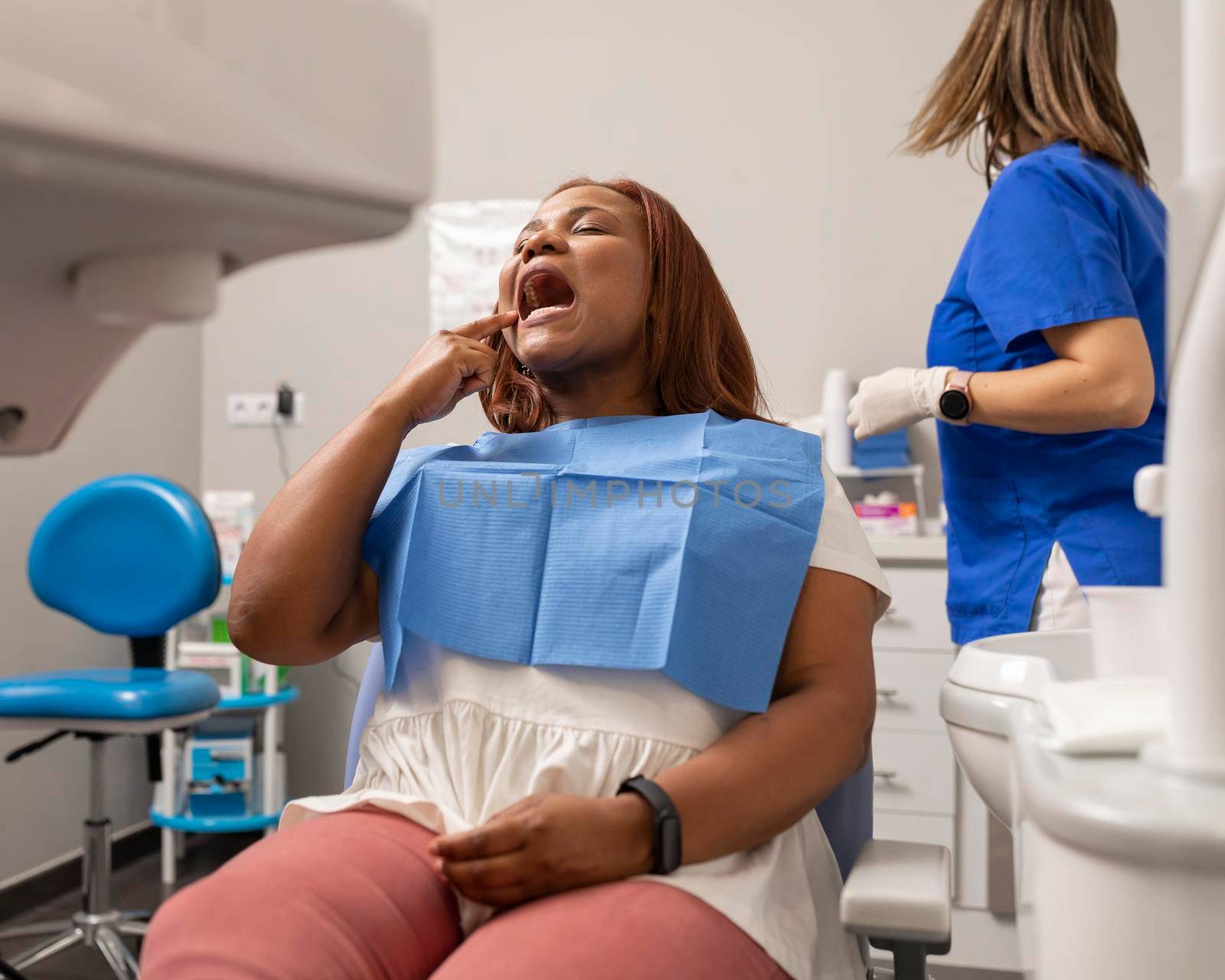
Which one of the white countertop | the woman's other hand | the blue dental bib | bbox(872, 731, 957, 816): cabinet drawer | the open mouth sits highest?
the open mouth

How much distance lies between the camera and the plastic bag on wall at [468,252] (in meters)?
3.20

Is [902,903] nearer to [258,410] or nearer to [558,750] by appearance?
[558,750]

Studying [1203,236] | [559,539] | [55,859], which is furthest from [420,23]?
[55,859]

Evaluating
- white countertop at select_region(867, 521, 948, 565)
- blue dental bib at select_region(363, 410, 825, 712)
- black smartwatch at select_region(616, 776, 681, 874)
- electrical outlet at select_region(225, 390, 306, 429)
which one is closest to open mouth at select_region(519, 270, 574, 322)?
blue dental bib at select_region(363, 410, 825, 712)

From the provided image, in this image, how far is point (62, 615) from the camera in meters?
2.85

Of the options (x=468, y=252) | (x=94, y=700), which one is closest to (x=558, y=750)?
(x=94, y=700)

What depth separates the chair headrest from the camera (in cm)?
239

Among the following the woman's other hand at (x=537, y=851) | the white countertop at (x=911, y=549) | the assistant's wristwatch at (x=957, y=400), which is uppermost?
the assistant's wristwatch at (x=957, y=400)

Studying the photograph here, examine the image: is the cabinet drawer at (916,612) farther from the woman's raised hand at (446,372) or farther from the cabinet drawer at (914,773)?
the woman's raised hand at (446,372)

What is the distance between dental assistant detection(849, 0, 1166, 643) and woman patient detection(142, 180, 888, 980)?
27cm

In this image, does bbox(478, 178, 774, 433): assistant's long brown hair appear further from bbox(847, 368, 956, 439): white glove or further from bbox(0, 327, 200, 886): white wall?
bbox(0, 327, 200, 886): white wall

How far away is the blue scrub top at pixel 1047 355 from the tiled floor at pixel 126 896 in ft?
6.20

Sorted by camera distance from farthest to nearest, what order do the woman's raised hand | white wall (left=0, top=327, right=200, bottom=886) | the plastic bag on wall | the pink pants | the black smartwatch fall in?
1. the plastic bag on wall
2. white wall (left=0, top=327, right=200, bottom=886)
3. the woman's raised hand
4. the black smartwatch
5. the pink pants

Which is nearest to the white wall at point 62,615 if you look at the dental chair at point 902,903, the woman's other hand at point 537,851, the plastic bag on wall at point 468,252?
the plastic bag on wall at point 468,252
